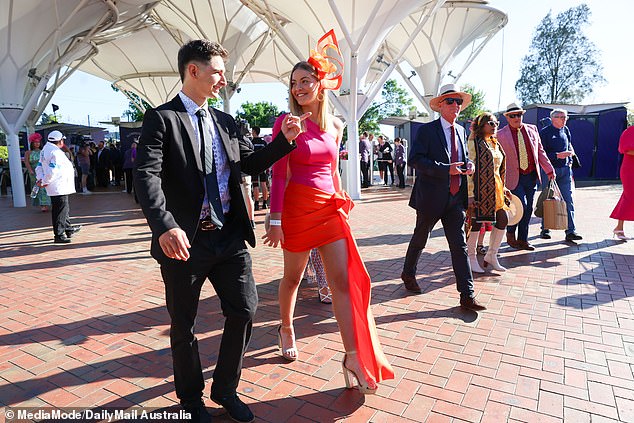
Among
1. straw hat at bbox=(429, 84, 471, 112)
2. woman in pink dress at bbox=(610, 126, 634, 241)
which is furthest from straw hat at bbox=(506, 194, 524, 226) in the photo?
woman in pink dress at bbox=(610, 126, 634, 241)

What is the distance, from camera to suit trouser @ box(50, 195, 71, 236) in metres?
7.68

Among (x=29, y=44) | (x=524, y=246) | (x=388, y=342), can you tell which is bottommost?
(x=388, y=342)

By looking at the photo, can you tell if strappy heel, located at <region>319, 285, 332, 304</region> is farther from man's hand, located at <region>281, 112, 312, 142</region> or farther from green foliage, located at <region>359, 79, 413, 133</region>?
green foliage, located at <region>359, 79, 413, 133</region>

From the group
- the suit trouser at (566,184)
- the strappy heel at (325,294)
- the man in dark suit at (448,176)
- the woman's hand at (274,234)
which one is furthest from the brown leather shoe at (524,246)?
the woman's hand at (274,234)

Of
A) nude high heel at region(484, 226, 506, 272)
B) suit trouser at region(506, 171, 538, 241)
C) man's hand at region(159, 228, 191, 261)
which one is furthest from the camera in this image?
suit trouser at region(506, 171, 538, 241)

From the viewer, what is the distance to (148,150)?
204cm

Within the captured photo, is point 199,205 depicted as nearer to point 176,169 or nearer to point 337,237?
point 176,169

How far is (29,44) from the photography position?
49.3 ft

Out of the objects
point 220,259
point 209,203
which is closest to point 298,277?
point 220,259

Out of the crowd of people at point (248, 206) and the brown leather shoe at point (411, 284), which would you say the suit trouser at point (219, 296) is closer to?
the crowd of people at point (248, 206)

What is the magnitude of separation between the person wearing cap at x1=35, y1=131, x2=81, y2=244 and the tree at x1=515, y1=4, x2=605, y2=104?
183ft

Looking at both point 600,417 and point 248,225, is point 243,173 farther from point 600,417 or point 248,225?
point 600,417

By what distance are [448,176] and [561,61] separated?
5623cm

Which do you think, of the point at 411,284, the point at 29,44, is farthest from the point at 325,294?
the point at 29,44
